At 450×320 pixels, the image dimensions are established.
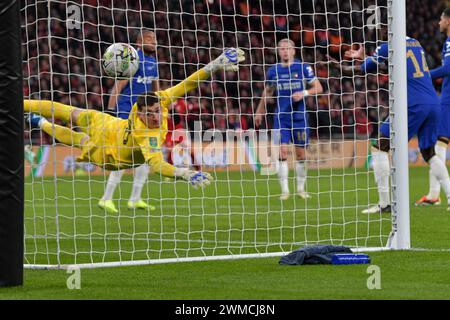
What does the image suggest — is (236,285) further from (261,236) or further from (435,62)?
(435,62)

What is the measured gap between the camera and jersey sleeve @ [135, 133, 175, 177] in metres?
8.35

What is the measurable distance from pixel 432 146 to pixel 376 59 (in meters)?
2.81

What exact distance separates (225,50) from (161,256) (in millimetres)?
1837

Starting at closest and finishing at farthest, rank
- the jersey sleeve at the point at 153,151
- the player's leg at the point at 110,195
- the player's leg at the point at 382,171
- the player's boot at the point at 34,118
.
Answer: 1. the jersey sleeve at the point at 153,151
2. the player's boot at the point at 34,118
3. the player's leg at the point at 382,171
4. the player's leg at the point at 110,195

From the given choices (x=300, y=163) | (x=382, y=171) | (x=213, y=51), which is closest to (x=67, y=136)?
(x=382, y=171)

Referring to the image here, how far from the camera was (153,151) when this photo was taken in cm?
870

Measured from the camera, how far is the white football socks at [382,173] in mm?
11107

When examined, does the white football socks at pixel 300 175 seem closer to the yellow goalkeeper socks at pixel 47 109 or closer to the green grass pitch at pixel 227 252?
the green grass pitch at pixel 227 252

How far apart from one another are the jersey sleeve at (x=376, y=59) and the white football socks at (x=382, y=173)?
5.06ft

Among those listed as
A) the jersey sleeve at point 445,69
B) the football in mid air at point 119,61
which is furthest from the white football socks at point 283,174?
the football in mid air at point 119,61

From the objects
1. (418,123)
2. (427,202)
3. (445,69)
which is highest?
(445,69)

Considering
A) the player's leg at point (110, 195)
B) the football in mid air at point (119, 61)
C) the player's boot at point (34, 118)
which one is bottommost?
the player's leg at point (110, 195)

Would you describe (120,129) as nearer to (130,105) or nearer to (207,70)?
(207,70)

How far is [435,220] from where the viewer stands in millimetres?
10484
